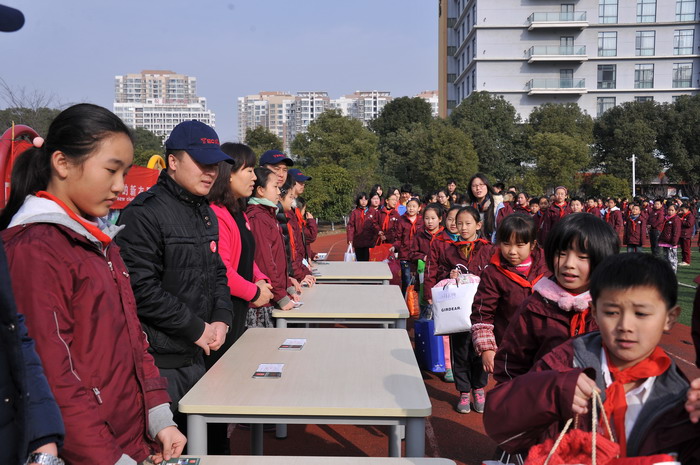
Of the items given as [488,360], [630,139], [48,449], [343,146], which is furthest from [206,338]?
[630,139]

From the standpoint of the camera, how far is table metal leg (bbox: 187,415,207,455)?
2227 millimetres

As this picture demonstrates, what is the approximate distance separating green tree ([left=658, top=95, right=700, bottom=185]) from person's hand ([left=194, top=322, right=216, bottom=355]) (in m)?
40.2

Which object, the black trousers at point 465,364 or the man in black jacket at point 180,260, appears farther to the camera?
the black trousers at point 465,364

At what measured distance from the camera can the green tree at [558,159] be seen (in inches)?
1286

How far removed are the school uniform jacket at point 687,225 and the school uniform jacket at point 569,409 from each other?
557 inches

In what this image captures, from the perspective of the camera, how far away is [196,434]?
2.23m

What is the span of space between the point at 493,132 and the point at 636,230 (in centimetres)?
2320

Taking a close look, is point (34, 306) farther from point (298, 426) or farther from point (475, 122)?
point (475, 122)

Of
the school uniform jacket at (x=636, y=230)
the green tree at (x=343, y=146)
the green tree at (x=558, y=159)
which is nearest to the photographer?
the school uniform jacket at (x=636, y=230)

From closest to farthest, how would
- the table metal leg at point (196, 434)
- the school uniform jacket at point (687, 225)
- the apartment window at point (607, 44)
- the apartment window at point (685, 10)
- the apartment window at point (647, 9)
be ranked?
the table metal leg at point (196, 434)
the school uniform jacket at point (687, 225)
the apartment window at point (685, 10)
the apartment window at point (647, 9)
the apartment window at point (607, 44)

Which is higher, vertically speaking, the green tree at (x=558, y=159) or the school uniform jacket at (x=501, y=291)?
the green tree at (x=558, y=159)

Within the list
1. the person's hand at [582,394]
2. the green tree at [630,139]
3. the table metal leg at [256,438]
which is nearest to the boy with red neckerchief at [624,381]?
the person's hand at [582,394]

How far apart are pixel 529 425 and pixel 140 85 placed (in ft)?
527

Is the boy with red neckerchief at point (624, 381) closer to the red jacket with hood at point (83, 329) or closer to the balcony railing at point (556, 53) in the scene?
the red jacket with hood at point (83, 329)
